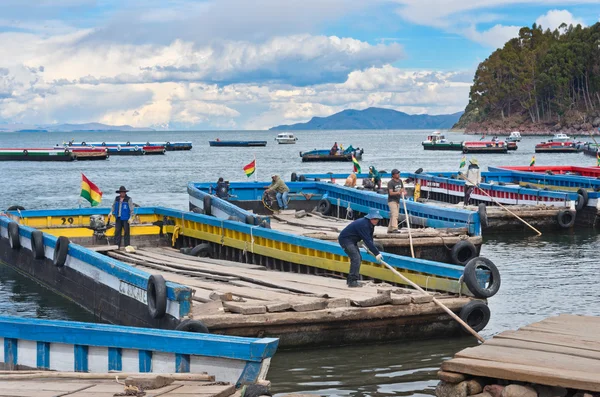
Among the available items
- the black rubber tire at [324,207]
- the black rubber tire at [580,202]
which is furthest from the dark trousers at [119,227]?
the black rubber tire at [580,202]

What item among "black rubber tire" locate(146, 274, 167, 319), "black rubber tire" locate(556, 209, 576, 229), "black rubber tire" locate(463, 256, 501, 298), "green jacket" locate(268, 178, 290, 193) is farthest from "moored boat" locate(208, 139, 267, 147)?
"black rubber tire" locate(146, 274, 167, 319)

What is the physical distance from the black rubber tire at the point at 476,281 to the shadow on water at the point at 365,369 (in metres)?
0.98

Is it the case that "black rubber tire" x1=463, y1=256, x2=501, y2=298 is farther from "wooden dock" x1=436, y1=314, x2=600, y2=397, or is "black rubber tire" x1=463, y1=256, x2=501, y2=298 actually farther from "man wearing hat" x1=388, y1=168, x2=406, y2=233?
"man wearing hat" x1=388, y1=168, x2=406, y2=233

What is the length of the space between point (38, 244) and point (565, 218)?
65.1 feet

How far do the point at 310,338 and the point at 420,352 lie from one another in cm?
192

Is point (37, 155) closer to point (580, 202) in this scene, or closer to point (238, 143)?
point (238, 143)

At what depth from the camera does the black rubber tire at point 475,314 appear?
14609 millimetres

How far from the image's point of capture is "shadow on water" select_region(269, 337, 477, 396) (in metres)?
12.9

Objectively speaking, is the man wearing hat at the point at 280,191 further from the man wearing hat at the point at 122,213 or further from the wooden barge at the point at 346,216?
the man wearing hat at the point at 122,213

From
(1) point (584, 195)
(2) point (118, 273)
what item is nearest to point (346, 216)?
(1) point (584, 195)

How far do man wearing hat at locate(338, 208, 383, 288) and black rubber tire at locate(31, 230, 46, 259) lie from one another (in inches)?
346

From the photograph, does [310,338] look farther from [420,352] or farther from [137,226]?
[137,226]

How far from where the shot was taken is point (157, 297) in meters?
14.0

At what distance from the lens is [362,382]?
13242 millimetres
